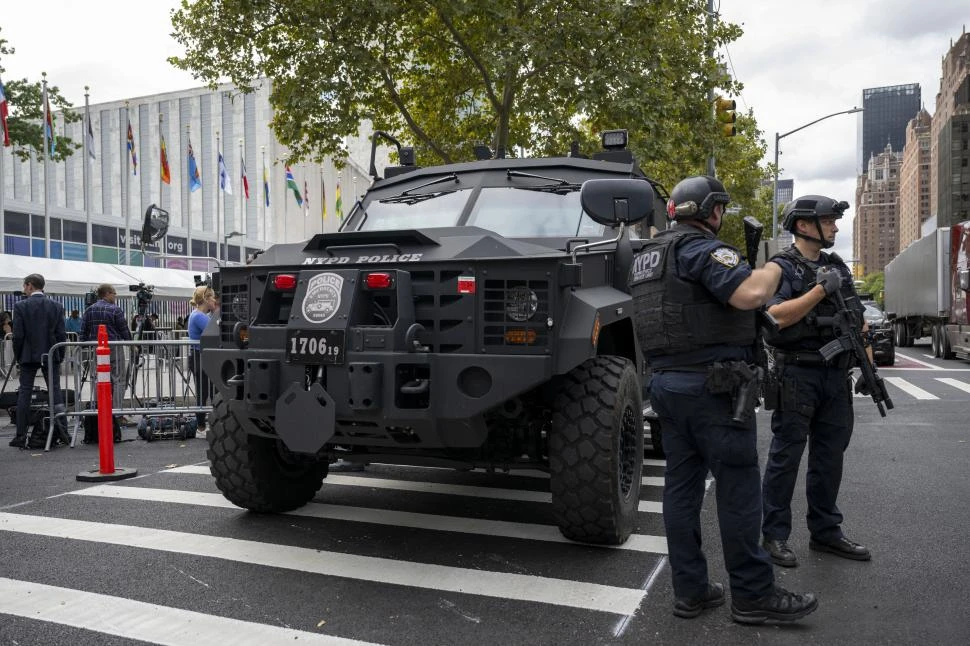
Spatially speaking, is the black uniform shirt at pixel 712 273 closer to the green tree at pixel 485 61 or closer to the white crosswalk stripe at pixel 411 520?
the white crosswalk stripe at pixel 411 520

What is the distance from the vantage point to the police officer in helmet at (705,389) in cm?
379

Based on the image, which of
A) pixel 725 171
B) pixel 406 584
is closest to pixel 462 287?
pixel 406 584

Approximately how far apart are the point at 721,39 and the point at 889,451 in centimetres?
1359

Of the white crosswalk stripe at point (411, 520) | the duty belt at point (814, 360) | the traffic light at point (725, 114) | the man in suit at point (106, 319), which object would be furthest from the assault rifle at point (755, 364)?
the traffic light at point (725, 114)

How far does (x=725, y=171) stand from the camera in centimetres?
3341

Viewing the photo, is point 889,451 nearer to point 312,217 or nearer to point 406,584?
point 406,584

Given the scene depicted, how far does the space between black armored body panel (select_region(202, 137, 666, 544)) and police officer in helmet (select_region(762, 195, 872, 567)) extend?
31.9 inches

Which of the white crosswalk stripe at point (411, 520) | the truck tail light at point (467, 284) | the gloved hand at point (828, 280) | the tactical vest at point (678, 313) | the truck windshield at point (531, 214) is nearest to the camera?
the tactical vest at point (678, 313)

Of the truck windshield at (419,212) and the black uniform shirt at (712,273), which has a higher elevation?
the truck windshield at (419,212)

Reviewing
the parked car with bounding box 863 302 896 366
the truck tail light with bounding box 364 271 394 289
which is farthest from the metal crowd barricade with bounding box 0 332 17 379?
the parked car with bounding box 863 302 896 366

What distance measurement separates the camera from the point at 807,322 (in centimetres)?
477

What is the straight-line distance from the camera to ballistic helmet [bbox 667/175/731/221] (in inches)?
157

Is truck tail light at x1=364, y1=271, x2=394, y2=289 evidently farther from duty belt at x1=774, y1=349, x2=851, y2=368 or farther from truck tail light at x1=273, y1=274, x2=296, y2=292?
duty belt at x1=774, y1=349, x2=851, y2=368

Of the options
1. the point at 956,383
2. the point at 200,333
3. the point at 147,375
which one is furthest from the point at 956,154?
the point at 147,375
